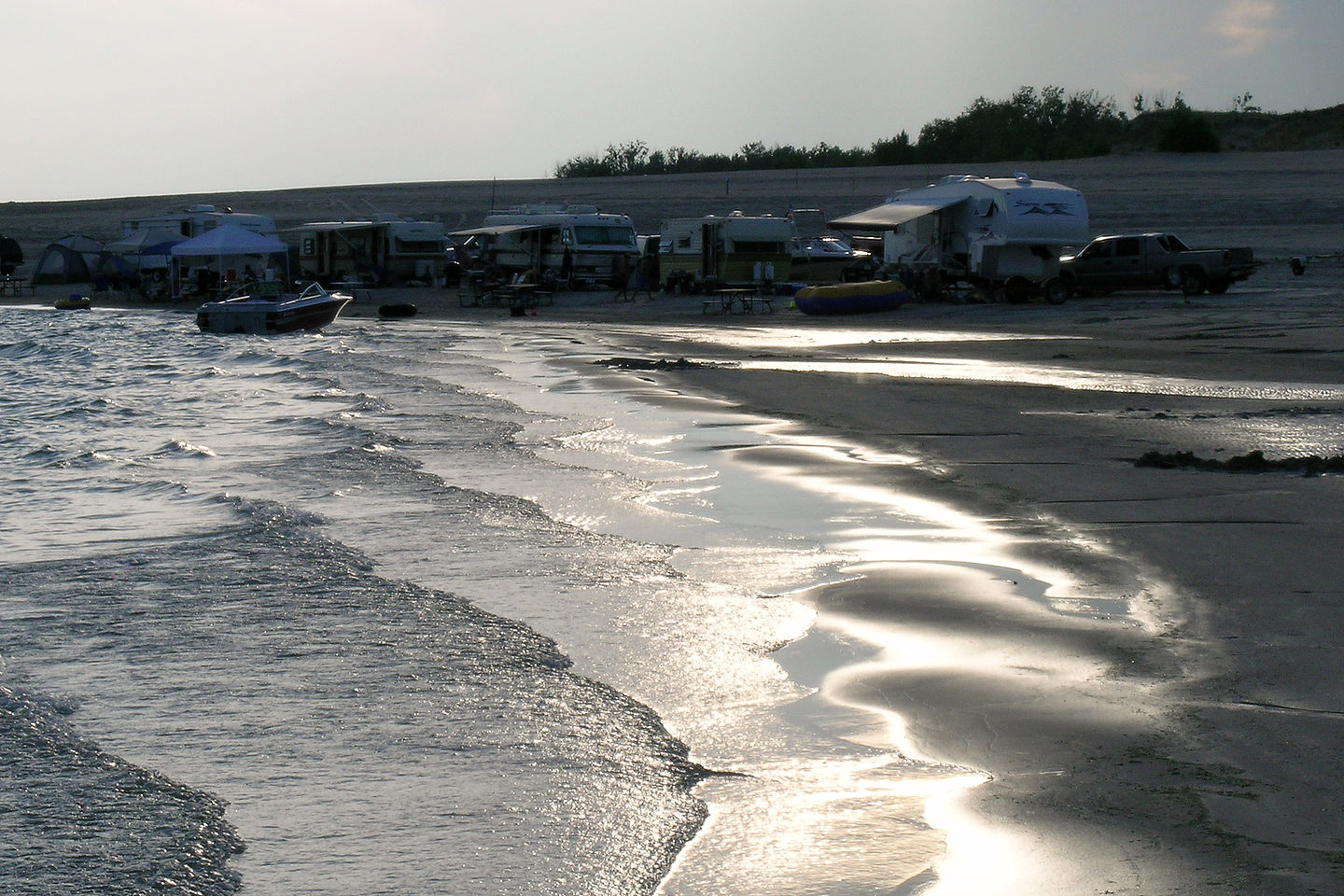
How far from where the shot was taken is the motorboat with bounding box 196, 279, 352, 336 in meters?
33.1

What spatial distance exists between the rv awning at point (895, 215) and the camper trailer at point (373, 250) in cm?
1730

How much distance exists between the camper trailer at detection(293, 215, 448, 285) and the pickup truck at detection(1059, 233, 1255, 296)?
22.4 m

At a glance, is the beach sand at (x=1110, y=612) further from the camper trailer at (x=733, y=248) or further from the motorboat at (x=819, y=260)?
the motorboat at (x=819, y=260)

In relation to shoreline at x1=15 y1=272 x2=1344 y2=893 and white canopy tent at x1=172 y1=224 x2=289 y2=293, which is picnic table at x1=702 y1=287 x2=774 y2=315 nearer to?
A: shoreline at x1=15 y1=272 x2=1344 y2=893

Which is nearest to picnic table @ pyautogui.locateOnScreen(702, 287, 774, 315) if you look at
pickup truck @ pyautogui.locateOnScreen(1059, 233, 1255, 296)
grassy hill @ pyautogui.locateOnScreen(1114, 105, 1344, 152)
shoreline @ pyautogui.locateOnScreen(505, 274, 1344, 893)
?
pickup truck @ pyautogui.locateOnScreen(1059, 233, 1255, 296)

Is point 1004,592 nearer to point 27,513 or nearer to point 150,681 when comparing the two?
point 150,681

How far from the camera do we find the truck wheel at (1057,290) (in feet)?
101

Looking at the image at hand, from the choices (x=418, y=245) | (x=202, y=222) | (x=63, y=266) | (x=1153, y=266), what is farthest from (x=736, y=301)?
(x=63, y=266)

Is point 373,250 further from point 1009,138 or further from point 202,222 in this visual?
point 1009,138

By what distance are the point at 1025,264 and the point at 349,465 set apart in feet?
74.4

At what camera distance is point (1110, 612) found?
22.9 ft

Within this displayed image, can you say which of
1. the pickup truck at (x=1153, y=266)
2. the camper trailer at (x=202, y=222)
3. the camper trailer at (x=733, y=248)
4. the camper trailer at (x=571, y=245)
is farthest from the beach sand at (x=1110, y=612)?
the camper trailer at (x=202, y=222)

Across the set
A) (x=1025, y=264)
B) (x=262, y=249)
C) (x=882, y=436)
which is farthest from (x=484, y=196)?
(x=882, y=436)

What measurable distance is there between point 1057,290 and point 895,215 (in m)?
4.22
